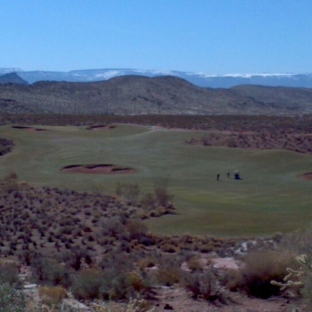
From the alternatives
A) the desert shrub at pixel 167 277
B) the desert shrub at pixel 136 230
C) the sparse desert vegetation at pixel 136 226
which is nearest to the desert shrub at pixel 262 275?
the sparse desert vegetation at pixel 136 226

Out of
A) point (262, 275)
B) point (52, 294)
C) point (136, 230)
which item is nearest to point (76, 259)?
point (136, 230)

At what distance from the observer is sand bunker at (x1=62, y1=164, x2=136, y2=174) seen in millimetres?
45756

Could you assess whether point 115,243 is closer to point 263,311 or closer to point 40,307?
point 263,311

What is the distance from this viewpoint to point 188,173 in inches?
1770

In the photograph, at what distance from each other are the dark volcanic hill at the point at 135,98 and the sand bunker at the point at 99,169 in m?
76.4

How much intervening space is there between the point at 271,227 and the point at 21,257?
9485mm

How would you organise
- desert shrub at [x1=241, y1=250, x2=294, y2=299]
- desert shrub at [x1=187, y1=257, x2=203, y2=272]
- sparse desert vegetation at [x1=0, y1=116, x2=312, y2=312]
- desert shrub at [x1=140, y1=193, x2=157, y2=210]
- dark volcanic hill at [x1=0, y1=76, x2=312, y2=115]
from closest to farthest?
sparse desert vegetation at [x1=0, y1=116, x2=312, y2=312], desert shrub at [x1=241, y1=250, x2=294, y2=299], desert shrub at [x1=187, y1=257, x2=203, y2=272], desert shrub at [x1=140, y1=193, x2=157, y2=210], dark volcanic hill at [x1=0, y1=76, x2=312, y2=115]

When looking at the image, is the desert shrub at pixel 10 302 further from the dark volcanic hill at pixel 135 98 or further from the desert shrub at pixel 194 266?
the dark volcanic hill at pixel 135 98

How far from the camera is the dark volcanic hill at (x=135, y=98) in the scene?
5477 inches

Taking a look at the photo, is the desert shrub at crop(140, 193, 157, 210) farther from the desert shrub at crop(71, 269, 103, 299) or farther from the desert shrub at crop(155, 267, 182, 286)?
the desert shrub at crop(71, 269, 103, 299)

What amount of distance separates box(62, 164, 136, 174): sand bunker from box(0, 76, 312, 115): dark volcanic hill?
7644 centimetres

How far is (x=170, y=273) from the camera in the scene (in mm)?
12445

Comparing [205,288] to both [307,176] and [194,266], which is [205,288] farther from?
[307,176]

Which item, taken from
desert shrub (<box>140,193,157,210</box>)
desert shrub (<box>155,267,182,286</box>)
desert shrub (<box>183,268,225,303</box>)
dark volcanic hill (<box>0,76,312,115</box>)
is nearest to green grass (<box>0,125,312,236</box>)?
desert shrub (<box>140,193,157,210</box>)
